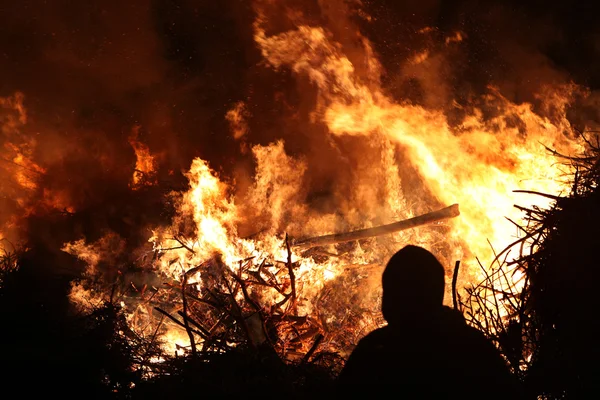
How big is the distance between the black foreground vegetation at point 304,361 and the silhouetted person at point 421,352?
0.53 metres

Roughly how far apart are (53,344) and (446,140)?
5359mm

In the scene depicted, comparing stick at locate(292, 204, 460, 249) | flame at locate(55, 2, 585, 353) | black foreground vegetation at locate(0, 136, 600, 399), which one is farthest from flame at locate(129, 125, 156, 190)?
black foreground vegetation at locate(0, 136, 600, 399)

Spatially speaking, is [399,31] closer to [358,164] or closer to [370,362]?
[358,164]

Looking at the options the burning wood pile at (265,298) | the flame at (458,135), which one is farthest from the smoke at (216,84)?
the burning wood pile at (265,298)

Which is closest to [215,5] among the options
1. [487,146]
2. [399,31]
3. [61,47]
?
[61,47]

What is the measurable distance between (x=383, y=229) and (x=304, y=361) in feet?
9.31

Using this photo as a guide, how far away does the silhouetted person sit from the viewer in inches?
86.4

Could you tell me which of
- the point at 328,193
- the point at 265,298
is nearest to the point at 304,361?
the point at 265,298

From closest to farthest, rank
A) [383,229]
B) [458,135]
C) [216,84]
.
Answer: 1. [383,229]
2. [458,135]
3. [216,84]

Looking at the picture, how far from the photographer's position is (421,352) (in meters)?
2.28

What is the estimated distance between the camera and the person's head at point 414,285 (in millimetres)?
2342

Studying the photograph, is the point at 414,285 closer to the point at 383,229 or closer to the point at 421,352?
the point at 421,352

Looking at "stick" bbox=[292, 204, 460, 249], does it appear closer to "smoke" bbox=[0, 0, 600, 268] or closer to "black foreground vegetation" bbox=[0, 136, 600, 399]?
"smoke" bbox=[0, 0, 600, 268]

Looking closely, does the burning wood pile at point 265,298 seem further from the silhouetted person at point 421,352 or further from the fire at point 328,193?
the silhouetted person at point 421,352
